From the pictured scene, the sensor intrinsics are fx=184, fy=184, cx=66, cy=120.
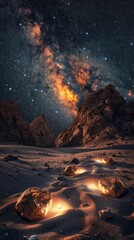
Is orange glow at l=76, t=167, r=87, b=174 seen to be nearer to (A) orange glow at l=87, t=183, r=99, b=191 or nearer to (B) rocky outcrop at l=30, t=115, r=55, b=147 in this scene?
(A) orange glow at l=87, t=183, r=99, b=191

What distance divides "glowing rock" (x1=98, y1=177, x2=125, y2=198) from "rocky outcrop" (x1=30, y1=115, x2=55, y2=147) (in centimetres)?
2025

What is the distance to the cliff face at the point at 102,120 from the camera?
21.1 m

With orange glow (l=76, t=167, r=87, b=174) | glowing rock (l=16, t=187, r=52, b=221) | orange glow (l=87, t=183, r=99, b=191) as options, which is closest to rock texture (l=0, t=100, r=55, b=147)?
orange glow (l=76, t=167, r=87, b=174)

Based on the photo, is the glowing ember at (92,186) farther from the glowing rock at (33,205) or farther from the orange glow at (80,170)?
the glowing rock at (33,205)

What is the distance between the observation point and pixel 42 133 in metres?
27.8

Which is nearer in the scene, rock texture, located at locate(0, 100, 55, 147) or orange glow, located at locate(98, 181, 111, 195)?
orange glow, located at locate(98, 181, 111, 195)

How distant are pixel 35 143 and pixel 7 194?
1983cm

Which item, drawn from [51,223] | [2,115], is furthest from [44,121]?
[51,223]

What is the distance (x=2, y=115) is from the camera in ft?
73.3

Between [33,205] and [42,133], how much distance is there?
24.3m

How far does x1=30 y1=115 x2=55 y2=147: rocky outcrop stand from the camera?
85.0 ft

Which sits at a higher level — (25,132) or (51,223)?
(25,132)

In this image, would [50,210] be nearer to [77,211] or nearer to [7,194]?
[77,211]

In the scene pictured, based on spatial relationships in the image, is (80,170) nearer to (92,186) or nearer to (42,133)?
(92,186)
